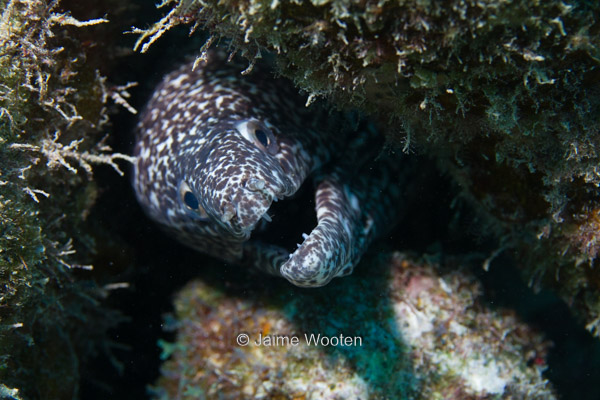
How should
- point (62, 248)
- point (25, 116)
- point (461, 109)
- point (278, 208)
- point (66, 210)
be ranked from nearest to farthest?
1. point (461, 109)
2. point (25, 116)
3. point (62, 248)
4. point (66, 210)
5. point (278, 208)

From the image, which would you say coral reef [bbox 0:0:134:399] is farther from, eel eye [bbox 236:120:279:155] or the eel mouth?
the eel mouth

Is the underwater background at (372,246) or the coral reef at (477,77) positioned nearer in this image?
the coral reef at (477,77)

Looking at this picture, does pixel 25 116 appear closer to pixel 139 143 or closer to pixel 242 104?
pixel 139 143

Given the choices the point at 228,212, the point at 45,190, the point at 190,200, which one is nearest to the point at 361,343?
the point at 228,212

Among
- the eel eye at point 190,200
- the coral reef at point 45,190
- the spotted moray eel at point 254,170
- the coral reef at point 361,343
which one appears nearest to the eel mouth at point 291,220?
the spotted moray eel at point 254,170

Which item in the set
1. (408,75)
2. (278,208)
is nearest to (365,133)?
(278,208)

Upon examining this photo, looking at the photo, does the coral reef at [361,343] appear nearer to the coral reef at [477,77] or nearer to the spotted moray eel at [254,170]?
the spotted moray eel at [254,170]
